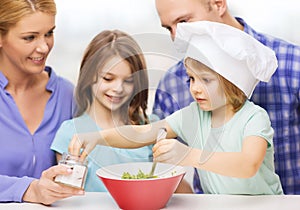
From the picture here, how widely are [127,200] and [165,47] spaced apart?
35cm

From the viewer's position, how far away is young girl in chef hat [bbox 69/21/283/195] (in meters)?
1.17

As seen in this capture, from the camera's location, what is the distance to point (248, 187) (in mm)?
1280

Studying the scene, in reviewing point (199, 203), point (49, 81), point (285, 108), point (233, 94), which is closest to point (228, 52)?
→ point (233, 94)

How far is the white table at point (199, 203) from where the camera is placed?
3.81 ft

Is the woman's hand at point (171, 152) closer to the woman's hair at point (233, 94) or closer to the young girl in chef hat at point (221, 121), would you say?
the young girl in chef hat at point (221, 121)

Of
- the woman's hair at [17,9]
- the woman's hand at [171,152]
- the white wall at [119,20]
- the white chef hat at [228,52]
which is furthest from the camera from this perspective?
the white wall at [119,20]

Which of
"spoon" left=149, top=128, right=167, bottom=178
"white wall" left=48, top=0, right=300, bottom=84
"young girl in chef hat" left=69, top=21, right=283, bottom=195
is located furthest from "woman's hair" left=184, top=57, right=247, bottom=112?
"white wall" left=48, top=0, right=300, bottom=84

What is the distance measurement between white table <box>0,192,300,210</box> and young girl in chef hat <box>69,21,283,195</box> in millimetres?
60

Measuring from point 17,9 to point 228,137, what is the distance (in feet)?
2.38

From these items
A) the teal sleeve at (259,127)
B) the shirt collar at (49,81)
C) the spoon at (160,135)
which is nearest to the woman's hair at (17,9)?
the shirt collar at (49,81)

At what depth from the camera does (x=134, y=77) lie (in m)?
1.19

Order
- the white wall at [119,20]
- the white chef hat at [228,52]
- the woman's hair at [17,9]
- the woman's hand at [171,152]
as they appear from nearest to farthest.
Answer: the woman's hand at [171,152] → the white chef hat at [228,52] → the woman's hair at [17,9] → the white wall at [119,20]

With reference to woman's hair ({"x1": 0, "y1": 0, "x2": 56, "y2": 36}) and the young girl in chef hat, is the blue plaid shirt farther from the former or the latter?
woman's hair ({"x1": 0, "y1": 0, "x2": 56, "y2": 36})

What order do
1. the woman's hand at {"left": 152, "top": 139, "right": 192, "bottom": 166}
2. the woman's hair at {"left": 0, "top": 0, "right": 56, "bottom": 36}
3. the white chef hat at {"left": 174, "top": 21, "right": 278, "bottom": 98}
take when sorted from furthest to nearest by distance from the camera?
the woman's hair at {"left": 0, "top": 0, "right": 56, "bottom": 36}
the white chef hat at {"left": 174, "top": 21, "right": 278, "bottom": 98}
the woman's hand at {"left": 152, "top": 139, "right": 192, "bottom": 166}
